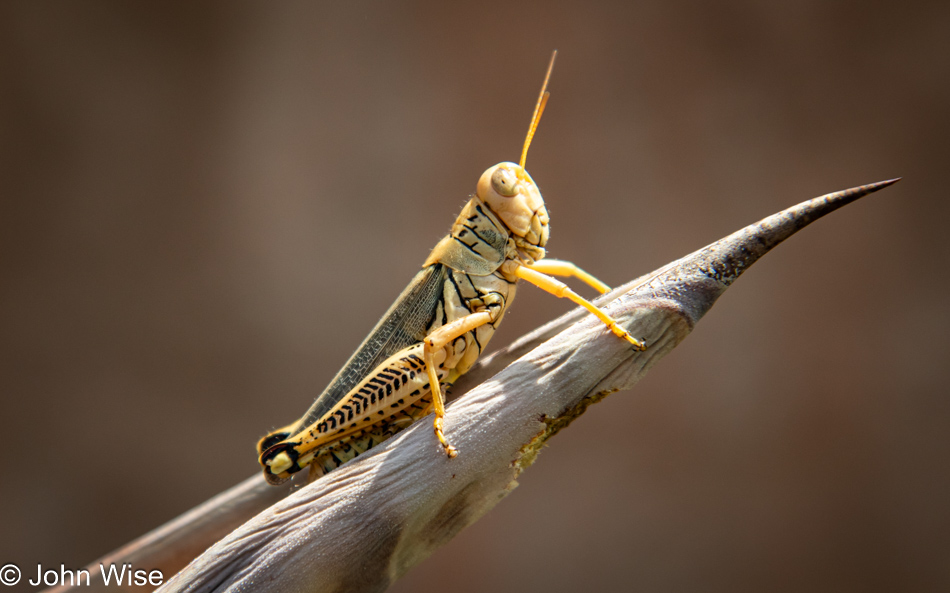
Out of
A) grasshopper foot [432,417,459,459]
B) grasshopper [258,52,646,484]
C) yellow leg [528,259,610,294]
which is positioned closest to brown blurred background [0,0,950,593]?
yellow leg [528,259,610,294]

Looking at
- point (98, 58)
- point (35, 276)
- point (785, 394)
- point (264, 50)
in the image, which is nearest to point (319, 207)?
point (264, 50)

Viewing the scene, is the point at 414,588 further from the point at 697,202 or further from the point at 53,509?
the point at 697,202

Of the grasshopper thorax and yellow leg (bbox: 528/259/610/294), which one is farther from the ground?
the grasshopper thorax

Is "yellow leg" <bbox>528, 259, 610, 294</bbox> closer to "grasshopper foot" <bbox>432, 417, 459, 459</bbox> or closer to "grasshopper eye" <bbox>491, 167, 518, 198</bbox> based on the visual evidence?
"grasshopper eye" <bbox>491, 167, 518, 198</bbox>

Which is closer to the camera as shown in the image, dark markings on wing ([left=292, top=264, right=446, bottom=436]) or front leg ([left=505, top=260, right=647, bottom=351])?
front leg ([left=505, top=260, right=647, bottom=351])

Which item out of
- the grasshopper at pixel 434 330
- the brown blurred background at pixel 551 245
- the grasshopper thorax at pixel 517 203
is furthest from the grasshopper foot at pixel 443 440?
the brown blurred background at pixel 551 245

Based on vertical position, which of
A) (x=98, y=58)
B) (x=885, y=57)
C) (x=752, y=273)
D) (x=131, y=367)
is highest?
(x=98, y=58)

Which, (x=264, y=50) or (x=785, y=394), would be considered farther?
(x=264, y=50)
